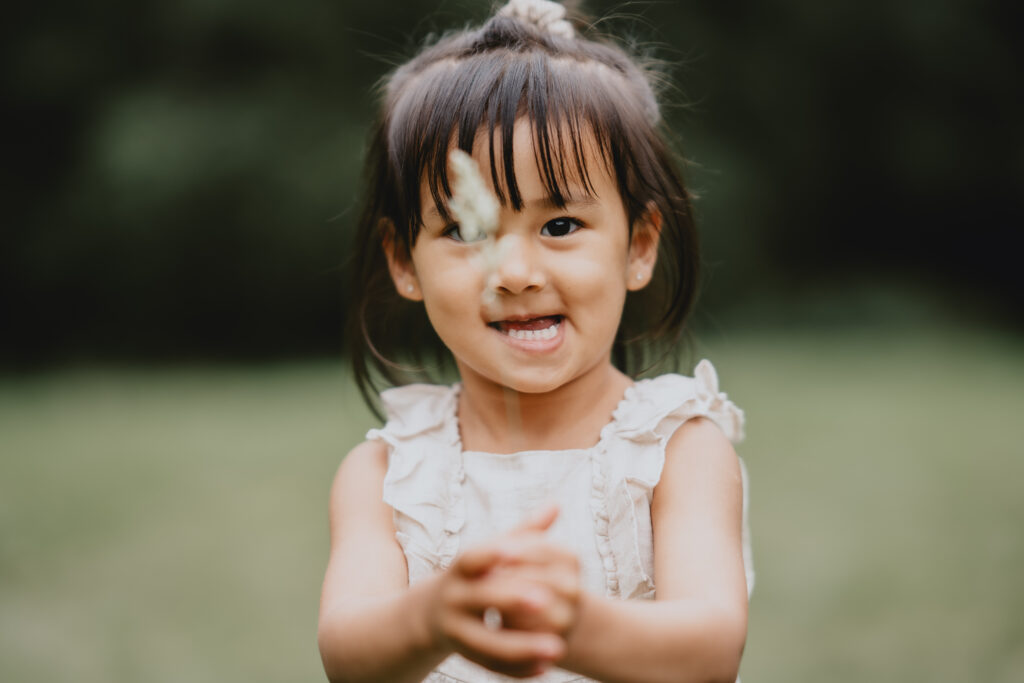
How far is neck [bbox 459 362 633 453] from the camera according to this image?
1.33 m

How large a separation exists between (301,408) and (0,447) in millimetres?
1240

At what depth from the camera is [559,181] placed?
120cm

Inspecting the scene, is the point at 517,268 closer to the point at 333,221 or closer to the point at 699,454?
the point at 699,454

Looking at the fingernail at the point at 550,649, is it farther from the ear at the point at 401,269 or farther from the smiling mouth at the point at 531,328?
the ear at the point at 401,269

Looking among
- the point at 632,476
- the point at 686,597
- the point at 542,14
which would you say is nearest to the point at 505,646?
the point at 686,597

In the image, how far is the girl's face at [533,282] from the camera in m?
1.19

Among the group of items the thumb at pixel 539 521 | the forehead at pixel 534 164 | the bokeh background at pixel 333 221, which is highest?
the bokeh background at pixel 333 221

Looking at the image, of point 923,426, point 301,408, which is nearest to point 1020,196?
point 923,426

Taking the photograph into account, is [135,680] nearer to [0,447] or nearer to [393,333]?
[393,333]

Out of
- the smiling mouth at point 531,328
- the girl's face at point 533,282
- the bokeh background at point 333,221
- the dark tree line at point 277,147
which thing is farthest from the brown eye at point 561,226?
the dark tree line at point 277,147

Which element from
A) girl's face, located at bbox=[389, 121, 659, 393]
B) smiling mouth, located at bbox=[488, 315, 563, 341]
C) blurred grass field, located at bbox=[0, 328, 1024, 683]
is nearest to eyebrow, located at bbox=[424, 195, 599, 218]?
girl's face, located at bbox=[389, 121, 659, 393]

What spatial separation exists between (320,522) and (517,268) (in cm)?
201

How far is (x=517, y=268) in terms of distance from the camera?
1.16 metres

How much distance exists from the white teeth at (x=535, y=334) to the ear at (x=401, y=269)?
0.79ft
